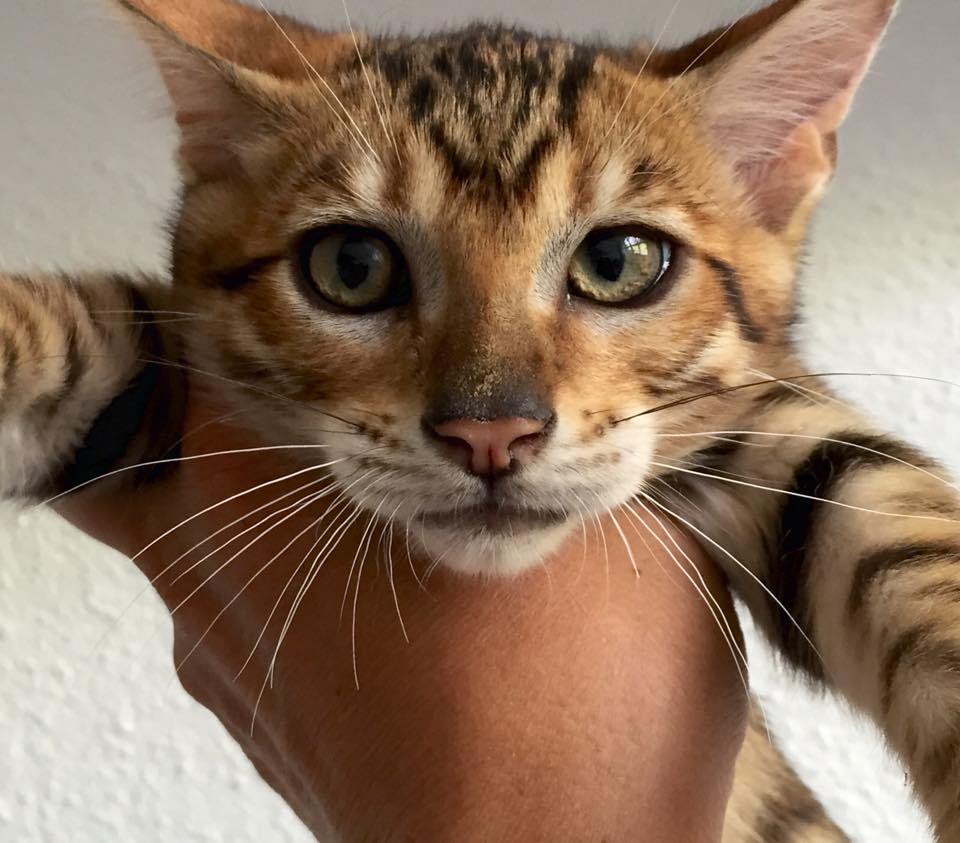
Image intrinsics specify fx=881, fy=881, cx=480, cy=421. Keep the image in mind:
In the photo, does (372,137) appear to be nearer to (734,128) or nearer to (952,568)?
(734,128)

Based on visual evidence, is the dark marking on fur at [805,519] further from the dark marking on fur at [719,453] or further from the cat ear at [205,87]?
the cat ear at [205,87]

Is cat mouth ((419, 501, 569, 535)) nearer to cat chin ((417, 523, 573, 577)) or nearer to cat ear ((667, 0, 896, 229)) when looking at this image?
cat chin ((417, 523, 573, 577))

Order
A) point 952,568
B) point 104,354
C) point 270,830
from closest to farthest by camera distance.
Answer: point 952,568 < point 104,354 < point 270,830

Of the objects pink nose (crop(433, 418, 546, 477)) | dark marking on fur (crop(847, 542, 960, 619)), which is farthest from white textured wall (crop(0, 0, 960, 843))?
pink nose (crop(433, 418, 546, 477))

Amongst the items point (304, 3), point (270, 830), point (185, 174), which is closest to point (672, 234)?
point (185, 174)

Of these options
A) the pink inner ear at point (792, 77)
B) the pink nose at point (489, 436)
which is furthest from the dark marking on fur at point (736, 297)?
the pink nose at point (489, 436)

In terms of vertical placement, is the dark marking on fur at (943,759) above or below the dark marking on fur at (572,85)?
below
